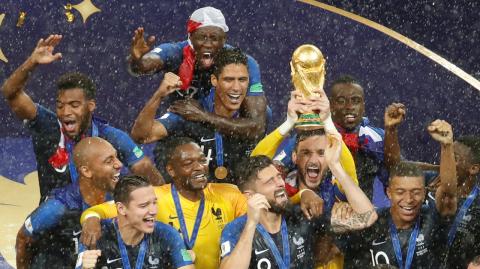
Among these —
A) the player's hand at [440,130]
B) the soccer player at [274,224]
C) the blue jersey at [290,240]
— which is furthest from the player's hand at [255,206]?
the player's hand at [440,130]

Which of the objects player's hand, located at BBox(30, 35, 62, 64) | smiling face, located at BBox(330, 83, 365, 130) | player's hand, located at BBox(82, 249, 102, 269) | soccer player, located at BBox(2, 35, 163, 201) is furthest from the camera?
smiling face, located at BBox(330, 83, 365, 130)

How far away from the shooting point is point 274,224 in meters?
8.49

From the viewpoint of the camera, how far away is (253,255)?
8438 mm

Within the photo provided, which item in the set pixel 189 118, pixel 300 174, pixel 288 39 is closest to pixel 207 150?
pixel 189 118

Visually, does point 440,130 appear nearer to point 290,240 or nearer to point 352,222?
point 352,222

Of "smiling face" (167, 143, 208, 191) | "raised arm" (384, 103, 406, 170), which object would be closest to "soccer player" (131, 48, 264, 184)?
"smiling face" (167, 143, 208, 191)

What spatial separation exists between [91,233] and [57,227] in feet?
2.03

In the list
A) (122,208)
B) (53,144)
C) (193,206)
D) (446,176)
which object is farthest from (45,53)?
(446,176)

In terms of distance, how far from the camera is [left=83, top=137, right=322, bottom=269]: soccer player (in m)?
8.73

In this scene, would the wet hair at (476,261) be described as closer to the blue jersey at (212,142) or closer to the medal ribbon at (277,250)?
the medal ribbon at (277,250)

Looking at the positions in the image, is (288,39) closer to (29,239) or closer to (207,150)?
(207,150)

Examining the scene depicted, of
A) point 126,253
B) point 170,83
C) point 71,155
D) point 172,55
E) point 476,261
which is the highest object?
point 172,55

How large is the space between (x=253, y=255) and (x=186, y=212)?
527 millimetres

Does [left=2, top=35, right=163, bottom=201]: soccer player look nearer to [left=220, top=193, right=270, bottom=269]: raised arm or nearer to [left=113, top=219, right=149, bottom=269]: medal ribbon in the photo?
[left=113, top=219, right=149, bottom=269]: medal ribbon
